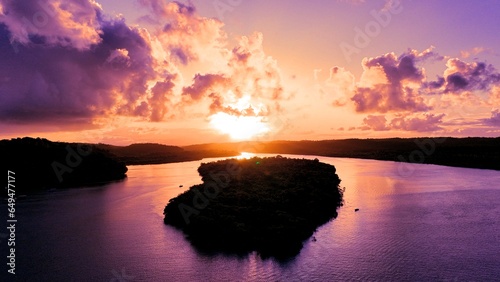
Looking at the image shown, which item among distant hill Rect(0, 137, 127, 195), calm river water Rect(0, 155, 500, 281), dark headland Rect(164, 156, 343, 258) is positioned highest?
distant hill Rect(0, 137, 127, 195)

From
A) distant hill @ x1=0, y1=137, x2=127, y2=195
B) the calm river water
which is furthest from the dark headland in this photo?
distant hill @ x1=0, y1=137, x2=127, y2=195

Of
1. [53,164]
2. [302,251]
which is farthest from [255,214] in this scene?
[53,164]

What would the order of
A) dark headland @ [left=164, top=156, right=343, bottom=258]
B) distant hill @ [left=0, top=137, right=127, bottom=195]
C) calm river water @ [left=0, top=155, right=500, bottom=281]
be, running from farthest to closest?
1. distant hill @ [left=0, top=137, right=127, bottom=195]
2. dark headland @ [left=164, top=156, right=343, bottom=258]
3. calm river water @ [left=0, top=155, right=500, bottom=281]

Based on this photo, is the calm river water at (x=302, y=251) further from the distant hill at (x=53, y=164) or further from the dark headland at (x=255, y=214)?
the distant hill at (x=53, y=164)

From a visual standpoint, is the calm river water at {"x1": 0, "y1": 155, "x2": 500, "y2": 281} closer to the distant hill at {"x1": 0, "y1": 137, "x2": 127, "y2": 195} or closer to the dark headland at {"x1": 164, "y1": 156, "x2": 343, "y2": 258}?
the dark headland at {"x1": 164, "y1": 156, "x2": 343, "y2": 258}

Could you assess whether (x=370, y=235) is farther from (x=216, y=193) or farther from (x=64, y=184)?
(x=64, y=184)

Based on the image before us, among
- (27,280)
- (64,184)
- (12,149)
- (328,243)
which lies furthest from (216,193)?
(12,149)

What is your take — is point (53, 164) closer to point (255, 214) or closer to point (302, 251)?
point (255, 214)
